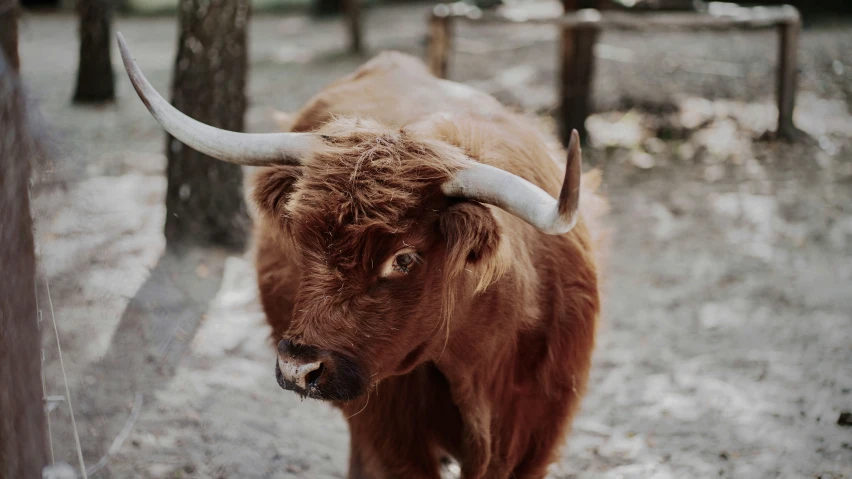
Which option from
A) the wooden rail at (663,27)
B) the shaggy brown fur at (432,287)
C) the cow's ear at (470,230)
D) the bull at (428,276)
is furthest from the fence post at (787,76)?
the cow's ear at (470,230)

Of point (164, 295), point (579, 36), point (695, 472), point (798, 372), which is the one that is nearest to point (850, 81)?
point (579, 36)

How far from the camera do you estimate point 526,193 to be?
7.76 feet

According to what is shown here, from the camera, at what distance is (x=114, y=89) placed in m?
11.1

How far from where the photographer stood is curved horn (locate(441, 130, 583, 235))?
2047 mm

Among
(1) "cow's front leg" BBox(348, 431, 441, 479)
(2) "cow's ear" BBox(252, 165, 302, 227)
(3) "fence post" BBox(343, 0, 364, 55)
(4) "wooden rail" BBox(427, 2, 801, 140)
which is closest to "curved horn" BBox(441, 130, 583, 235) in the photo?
(2) "cow's ear" BBox(252, 165, 302, 227)

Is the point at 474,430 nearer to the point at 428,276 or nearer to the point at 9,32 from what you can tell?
the point at 428,276

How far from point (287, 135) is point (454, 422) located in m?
1.42

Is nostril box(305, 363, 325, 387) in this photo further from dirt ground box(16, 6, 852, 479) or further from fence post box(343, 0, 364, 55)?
fence post box(343, 0, 364, 55)

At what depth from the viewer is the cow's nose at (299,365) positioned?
251 cm

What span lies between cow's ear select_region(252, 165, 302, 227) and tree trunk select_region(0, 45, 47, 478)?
2.52ft

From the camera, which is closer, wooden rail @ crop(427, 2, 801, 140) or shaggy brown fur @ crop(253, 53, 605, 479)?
shaggy brown fur @ crop(253, 53, 605, 479)

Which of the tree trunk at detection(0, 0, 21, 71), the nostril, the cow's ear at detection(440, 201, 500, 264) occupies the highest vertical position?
the tree trunk at detection(0, 0, 21, 71)

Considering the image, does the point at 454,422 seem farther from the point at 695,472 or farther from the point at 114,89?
the point at 114,89

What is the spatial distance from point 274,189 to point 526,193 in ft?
3.31
